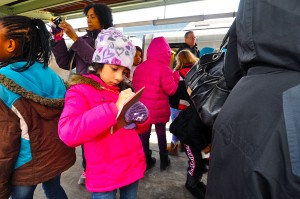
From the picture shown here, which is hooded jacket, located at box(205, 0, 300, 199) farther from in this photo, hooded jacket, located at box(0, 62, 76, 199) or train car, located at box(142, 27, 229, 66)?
train car, located at box(142, 27, 229, 66)

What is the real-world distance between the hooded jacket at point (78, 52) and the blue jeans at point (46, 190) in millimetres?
945

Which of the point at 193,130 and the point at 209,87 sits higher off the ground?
the point at 209,87

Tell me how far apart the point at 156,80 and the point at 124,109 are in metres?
1.64

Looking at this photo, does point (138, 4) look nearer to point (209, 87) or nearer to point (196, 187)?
point (209, 87)

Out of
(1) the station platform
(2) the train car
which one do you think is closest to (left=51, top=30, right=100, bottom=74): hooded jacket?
(1) the station platform

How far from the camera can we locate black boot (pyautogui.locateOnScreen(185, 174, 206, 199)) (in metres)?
2.30

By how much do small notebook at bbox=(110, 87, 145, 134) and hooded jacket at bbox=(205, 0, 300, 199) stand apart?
0.48 meters

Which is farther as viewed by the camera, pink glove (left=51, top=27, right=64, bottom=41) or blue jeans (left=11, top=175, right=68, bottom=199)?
pink glove (left=51, top=27, right=64, bottom=41)

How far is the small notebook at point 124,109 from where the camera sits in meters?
1.04

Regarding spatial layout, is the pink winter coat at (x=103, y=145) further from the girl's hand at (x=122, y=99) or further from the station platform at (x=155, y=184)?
the station platform at (x=155, y=184)

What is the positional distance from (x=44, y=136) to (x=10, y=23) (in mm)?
677

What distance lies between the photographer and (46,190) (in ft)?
5.00

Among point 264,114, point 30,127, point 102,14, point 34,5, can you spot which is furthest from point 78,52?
point 34,5

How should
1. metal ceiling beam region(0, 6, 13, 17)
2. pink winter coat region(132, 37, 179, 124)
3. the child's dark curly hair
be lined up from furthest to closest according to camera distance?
1. metal ceiling beam region(0, 6, 13, 17)
2. pink winter coat region(132, 37, 179, 124)
3. the child's dark curly hair
